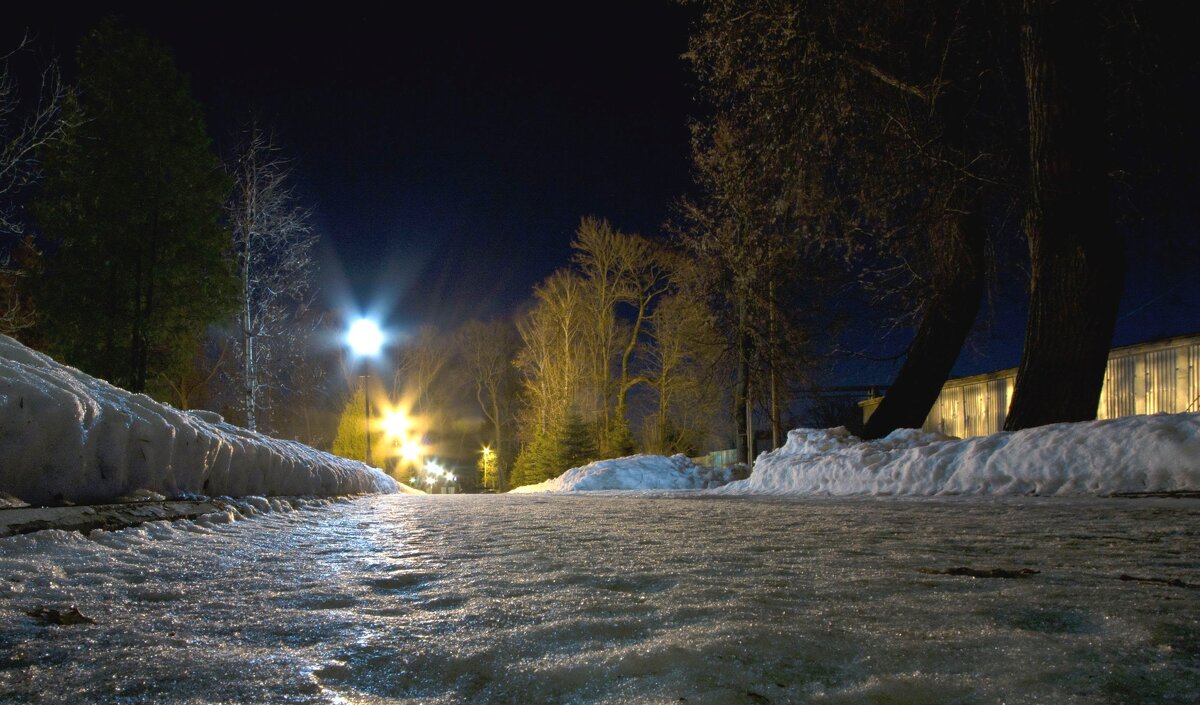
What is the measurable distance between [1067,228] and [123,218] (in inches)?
668

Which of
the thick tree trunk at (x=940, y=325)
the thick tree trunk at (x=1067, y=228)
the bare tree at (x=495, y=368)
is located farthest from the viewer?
the bare tree at (x=495, y=368)

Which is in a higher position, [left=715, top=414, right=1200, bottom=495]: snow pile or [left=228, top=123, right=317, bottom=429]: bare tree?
[left=228, top=123, right=317, bottom=429]: bare tree

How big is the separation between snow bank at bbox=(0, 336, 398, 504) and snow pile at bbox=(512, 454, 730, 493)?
1357 cm

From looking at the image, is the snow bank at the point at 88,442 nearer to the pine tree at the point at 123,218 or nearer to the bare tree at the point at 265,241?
the pine tree at the point at 123,218

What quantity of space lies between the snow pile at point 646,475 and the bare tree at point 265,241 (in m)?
10.1

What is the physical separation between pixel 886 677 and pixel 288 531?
3.36 meters

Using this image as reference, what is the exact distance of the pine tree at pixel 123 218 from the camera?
1496 cm

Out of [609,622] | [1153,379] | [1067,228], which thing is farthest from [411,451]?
[609,622]

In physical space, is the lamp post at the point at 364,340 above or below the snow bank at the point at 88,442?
above

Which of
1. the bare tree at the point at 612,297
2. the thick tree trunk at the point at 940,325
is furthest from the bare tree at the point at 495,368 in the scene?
the thick tree trunk at the point at 940,325

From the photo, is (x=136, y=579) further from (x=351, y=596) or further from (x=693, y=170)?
(x=693, y=170)

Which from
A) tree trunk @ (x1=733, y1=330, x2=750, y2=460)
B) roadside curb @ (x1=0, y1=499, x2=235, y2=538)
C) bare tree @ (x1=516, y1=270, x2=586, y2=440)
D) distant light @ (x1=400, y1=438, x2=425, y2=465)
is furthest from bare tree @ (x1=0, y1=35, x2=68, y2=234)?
distant light @ (x1=400, y1=438, x2=425, y2=465)

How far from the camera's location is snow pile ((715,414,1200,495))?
5109mm

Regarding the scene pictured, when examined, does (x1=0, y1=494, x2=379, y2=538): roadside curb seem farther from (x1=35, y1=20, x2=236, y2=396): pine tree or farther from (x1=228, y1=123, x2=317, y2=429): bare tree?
(x1=228, y1=123, x2=317, y2=429): bare tree
